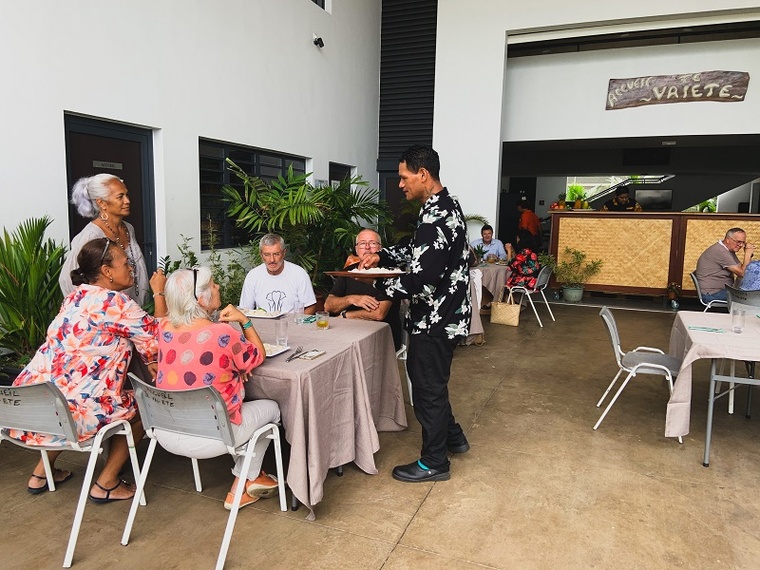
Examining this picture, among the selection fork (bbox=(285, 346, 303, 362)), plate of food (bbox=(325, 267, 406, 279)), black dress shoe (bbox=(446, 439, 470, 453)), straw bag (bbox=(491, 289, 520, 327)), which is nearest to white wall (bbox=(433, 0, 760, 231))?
straw bag (bbox=(491, 289, 520, 327))

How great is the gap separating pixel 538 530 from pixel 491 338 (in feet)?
13.2

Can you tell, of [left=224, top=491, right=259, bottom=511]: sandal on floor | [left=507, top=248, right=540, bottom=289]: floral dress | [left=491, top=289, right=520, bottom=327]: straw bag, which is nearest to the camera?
[left=224, top=491, right=259, bottom=511]: sandal on floor

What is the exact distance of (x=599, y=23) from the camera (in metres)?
8.07

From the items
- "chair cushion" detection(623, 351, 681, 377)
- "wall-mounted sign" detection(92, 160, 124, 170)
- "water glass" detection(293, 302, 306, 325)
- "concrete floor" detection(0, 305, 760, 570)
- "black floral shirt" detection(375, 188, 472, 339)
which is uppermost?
"wall-mounted sign" detection(92, 160, 124, 170)

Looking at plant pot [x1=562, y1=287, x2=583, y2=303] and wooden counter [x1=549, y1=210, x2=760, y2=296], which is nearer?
wooden counter [x1=549, y1=210, x2=760, y2=296]

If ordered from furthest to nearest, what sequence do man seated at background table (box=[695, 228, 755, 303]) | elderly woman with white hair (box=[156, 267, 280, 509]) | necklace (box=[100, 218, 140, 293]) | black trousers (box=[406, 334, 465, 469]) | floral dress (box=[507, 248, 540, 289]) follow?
floral dress (box=[507, 248, 540, 289]) → man seated at background table (box=[695, 228, 755, 303]) → necklace (box=[100, 218, 140, 293]) → black trousers (box=[406, 334, 465, 469]) → elderly woman with white hair (box=[156, 267, 280, 509])

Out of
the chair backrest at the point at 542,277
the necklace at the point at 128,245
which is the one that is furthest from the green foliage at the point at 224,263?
the chair backrest at the point at 542,277

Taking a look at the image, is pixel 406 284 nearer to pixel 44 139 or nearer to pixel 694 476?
pixel 694 476

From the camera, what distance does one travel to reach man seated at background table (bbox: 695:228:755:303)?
6.11 meters

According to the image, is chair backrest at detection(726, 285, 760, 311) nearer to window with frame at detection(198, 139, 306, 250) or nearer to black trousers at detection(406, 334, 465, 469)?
black trousers at detection(406, 334, 465, 469)

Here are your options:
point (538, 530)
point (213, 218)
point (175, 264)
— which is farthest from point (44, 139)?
point (538, 530)

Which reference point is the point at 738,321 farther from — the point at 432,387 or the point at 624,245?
the point at 624,245

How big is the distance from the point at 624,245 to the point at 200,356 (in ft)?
27.0

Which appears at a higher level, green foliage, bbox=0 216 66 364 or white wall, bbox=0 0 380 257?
white wall, bbox=0 0 380 257
